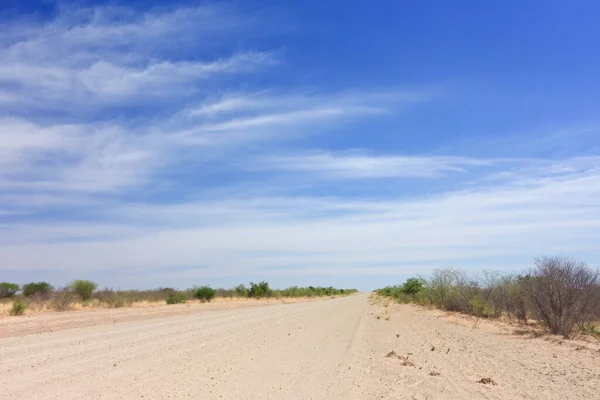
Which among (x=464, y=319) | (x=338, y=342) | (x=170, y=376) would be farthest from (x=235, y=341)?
(x=464, y=319)

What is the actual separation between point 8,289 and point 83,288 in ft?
45.6

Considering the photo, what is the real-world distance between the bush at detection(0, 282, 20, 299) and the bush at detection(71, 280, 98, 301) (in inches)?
477

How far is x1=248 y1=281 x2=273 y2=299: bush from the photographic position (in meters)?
82.7

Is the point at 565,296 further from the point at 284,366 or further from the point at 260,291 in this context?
the point at 260,291

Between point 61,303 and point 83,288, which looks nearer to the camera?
point 61,303

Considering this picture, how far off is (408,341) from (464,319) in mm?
13275

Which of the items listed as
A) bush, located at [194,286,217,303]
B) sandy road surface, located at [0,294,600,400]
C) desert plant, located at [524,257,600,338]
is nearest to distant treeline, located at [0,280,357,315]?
bush, located at [194,286,217,303]

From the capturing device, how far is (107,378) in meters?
12.4

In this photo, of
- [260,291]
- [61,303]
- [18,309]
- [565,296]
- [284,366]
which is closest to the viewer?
[284,366]

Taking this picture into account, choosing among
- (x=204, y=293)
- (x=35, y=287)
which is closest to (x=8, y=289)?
(x=35, y=287)

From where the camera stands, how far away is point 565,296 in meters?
22.6

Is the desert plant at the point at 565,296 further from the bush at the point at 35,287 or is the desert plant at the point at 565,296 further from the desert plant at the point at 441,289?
the bush at the point at 35,287

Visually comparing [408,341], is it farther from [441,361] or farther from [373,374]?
[373,374]

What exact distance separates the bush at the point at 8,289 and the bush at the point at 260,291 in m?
31.7
